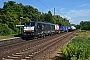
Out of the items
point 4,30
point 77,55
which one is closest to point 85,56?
point 77,55

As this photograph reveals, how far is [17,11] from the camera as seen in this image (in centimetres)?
8650

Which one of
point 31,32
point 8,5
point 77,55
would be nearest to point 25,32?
point 31,32

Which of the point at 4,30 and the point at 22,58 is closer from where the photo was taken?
the point at 22,58

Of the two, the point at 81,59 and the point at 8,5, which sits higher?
the point at 8,5

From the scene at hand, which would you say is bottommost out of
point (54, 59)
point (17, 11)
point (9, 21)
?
point (54, 59)

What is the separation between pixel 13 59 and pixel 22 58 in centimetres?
58

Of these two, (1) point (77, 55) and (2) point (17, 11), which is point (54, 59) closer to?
(1) point (77, 55)

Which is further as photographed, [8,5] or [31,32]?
[8,5]

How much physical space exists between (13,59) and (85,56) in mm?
4791

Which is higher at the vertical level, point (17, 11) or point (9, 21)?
point (17, 11)

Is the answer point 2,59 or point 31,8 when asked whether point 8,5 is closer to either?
point 31,8

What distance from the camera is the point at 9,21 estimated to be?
55281mm

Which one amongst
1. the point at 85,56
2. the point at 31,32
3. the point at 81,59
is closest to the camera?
the point at 81,59

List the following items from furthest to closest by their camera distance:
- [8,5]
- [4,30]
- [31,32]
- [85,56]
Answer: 1. [8,5]
2. [4,30]
3. [31,32]
4. [85,56]
